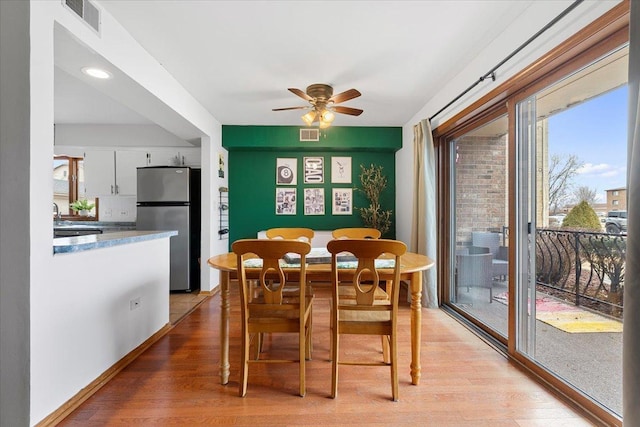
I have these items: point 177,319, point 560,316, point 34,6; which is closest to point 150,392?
point 177,319

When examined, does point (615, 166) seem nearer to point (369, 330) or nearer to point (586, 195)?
point (586, 195)

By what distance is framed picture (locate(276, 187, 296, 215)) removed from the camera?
4605 millimetres

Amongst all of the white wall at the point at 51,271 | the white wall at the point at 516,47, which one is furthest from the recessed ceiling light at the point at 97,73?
the white wall at the point at 516,47

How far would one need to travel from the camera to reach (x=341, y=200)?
15.2 feet

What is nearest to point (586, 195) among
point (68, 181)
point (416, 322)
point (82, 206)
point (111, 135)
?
point (416, 322)

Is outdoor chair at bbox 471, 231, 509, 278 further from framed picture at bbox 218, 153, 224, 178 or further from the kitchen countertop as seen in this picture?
framed picture at bbox 218, 153, 224, 178

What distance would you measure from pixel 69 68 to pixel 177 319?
7.70 feet

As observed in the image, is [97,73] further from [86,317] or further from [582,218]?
[582,218]

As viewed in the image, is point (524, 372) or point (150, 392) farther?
point (524, 372)

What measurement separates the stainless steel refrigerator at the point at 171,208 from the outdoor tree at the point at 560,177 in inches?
154

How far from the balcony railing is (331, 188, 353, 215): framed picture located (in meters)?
2.87

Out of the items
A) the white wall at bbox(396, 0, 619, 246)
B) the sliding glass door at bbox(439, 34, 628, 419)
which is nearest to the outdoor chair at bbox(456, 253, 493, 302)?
the sliding glass door at bbox(439, 34, 628, 419)

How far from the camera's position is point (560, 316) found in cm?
202

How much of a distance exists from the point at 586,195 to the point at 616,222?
26cm
